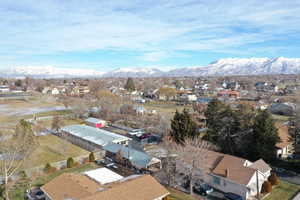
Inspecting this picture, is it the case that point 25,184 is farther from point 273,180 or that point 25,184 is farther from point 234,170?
point 273,180

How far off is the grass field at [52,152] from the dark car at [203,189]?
16.4 metres

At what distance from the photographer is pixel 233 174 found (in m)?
20.0

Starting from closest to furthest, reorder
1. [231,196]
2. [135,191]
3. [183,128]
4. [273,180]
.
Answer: [135,191] → [231,196] → [273,180] → [183,128]

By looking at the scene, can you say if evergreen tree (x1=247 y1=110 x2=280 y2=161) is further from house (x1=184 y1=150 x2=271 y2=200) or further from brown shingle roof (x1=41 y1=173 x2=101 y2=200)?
brown shingle roof (x1=41 y1=173 x2=101 y2=200)

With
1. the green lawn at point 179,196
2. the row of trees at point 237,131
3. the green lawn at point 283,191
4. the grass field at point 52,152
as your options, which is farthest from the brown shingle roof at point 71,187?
the green lawn at point 283,191

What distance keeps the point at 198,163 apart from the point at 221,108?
14172 millimetres

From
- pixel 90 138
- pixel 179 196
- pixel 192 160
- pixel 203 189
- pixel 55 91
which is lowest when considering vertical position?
pixel 203 189

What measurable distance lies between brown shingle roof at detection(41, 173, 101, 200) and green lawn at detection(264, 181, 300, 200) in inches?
601

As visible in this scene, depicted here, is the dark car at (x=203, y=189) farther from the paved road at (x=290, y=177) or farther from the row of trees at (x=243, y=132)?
the row of trees at (x=243, y=132)

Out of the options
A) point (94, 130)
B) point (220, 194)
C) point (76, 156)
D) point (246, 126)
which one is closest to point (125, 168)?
point (76, 156)

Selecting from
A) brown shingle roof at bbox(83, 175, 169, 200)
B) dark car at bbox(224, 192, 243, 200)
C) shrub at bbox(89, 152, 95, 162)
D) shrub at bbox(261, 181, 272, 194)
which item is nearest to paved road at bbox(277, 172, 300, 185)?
shrub at bbox(261, 181, 272, 194)

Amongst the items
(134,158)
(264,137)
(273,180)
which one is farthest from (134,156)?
(264,137)

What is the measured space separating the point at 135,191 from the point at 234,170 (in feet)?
32.7

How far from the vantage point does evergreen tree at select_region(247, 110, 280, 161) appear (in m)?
25.0
